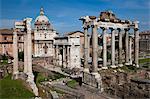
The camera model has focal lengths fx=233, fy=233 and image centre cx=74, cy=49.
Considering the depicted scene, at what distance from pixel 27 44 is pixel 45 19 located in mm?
39274

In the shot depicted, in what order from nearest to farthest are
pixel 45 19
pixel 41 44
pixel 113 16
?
pixel 113 16 < pixel 41 44 < pixel 45 19

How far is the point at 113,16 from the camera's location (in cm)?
2889

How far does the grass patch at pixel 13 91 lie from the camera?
16.9 meters

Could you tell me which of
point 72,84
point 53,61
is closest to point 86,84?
point 72,84

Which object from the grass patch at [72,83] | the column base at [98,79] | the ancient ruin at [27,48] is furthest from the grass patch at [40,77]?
the column base at [98,79]

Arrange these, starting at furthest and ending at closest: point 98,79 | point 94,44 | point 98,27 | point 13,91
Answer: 1. point 98,27
2. point 94,44
3. point 98,79
4. point 13,91

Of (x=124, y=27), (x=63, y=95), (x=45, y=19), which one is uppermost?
(x=45, y=19)

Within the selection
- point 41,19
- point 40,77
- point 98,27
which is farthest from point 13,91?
point 41,19

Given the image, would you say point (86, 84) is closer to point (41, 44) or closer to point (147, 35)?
point (41, 44)

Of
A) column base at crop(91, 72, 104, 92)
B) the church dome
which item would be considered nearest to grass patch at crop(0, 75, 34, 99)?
column base at crop(91, 72, 104, 92)

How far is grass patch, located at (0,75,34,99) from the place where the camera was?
1691cm

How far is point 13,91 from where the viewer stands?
17.8 meters

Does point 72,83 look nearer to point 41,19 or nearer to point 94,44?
point 94,44

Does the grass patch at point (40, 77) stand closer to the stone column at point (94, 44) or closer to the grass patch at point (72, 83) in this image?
the grass patch at point (72, 83)
